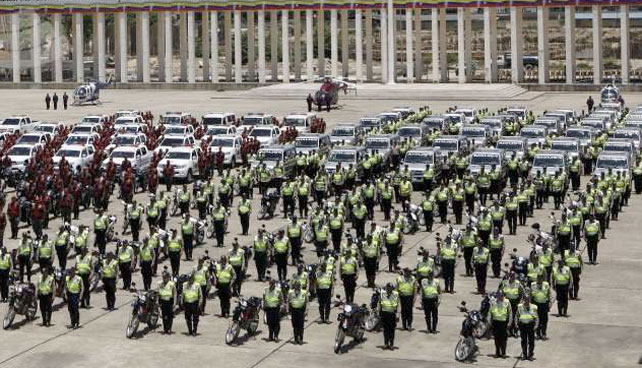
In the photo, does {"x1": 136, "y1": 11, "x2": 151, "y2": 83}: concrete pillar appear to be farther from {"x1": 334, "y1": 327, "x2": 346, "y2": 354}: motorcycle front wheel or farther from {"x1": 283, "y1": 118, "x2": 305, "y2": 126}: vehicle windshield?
{"x1": 334, "y1": 327, "x2": 346, "y2": 354}: motorcycle front wheel

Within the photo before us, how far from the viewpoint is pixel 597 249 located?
33875mm

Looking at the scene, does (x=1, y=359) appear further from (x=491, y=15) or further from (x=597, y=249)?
(x=491, y=15)

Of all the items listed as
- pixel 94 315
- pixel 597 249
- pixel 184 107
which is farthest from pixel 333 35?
pixel 94 315

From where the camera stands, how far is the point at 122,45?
348 ft

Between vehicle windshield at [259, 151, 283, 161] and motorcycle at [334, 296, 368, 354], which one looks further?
vehicle windshield at [259, 151, 283, 161]

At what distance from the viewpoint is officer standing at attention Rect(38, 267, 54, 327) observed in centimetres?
2581

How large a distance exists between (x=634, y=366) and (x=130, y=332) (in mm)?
8519

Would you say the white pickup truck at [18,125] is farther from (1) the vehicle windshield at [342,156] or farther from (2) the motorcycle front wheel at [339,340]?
(2) the motorcycle front wheel at [339,340]

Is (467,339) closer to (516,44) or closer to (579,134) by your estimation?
(579,134)

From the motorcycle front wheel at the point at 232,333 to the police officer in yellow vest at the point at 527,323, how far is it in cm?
477

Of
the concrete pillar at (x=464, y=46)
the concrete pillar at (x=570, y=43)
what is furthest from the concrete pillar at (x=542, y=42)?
the concrete pillar at (x=464, y=46)

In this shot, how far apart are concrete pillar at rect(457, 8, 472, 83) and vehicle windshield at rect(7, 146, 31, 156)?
51.7 m

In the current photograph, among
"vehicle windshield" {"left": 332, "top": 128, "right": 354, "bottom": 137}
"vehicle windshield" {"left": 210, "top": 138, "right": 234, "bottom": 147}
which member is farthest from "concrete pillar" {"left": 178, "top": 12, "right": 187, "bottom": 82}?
"vehicle windshield" {"left": 210, "top": 138, "right": 234, "bottom": 147}

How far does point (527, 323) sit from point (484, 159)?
A: 2271cm
